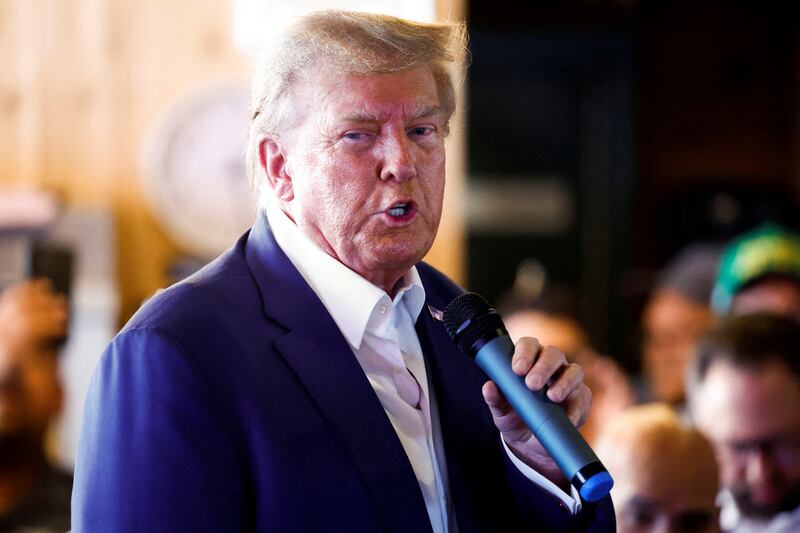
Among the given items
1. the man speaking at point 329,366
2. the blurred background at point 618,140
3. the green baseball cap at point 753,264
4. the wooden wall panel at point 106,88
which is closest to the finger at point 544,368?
the man speaking at point 329,366

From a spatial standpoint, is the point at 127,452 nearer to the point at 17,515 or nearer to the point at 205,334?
the point at 205,334

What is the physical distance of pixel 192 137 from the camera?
3.47 metres

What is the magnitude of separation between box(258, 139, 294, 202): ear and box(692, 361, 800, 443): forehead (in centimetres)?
119

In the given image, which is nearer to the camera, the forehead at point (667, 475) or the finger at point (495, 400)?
the finger at point (495, 400)

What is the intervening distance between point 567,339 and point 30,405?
1638 millimetres

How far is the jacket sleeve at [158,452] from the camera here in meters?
1.09

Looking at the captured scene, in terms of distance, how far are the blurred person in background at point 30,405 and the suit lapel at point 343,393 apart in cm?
200

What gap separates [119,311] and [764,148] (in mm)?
4280

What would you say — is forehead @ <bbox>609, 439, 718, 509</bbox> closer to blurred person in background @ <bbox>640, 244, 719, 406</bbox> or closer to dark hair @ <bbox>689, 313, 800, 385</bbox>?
dark hair @ <bbox>689, 313, 800, 385</bbox>

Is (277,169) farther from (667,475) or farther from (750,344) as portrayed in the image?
(750,344)

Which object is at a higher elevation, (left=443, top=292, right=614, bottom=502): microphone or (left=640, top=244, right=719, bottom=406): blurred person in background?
(left=443, top=292, right=614, bottom=502): microphone

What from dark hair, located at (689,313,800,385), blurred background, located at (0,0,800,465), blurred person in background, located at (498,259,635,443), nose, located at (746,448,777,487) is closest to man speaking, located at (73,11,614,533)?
nose, located at (746,448,777,487)

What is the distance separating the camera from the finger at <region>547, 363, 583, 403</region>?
117 centimetres

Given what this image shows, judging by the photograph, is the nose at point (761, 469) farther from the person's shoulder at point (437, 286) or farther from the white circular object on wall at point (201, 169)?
the white circular object on wall at point (201, 169)
